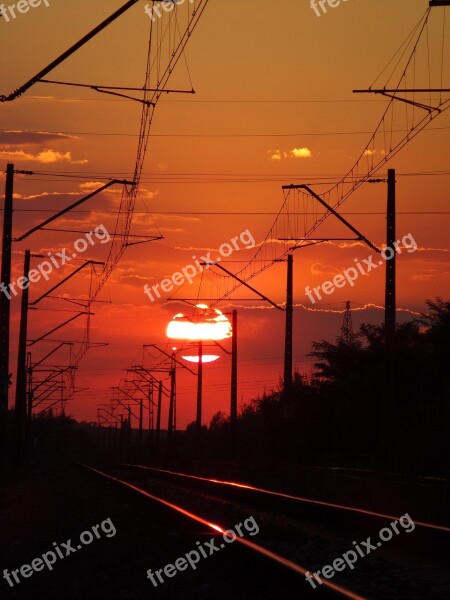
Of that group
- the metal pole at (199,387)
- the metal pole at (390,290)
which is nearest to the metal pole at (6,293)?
the metal pole at (390,290)

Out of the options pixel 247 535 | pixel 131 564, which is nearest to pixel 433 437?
pixel 247 535

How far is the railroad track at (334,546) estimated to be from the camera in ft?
34.6

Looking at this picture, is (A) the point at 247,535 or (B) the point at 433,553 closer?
(B) the point at 433,553

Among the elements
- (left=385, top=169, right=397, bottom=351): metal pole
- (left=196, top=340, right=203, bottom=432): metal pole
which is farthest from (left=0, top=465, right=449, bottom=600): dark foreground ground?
(left=196, top=340, right=203, bottom=432): metal pole

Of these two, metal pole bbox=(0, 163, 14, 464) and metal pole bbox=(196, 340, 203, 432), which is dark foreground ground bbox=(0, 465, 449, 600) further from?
metal pole bbox=(196, 340, 203, 432)

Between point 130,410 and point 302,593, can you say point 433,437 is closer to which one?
point 302,593

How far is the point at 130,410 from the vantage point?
13362cm

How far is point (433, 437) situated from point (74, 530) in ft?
82.8

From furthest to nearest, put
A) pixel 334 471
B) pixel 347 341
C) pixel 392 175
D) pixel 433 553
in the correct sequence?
pixel 347 341 → pixel 392 175 → pixel 334 471 → pixel 433 553

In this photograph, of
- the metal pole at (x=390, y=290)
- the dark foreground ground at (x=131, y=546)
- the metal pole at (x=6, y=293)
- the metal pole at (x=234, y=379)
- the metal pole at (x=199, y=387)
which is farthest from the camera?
the metal pole at (x=199, y=387)

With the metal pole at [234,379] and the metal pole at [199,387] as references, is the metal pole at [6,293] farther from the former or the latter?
the metal pole at [199,387]

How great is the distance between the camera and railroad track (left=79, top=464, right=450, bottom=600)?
10.6 meters

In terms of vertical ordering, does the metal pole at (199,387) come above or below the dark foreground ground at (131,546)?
above

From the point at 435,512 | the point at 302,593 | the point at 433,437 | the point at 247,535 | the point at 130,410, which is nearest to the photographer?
the point at 302,593
